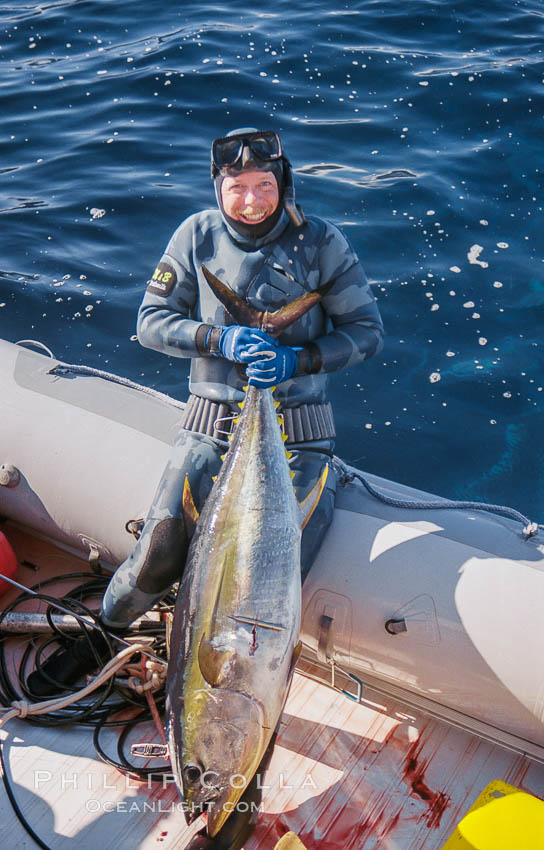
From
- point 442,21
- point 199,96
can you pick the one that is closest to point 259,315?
point 199,96

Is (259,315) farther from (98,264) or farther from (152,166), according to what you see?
(152,166)

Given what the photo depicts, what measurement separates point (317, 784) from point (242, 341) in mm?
1810

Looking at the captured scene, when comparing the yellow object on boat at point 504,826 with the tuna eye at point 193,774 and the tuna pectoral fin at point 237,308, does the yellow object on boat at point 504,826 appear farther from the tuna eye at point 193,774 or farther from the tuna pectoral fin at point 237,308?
the tuna pectoral fin at point 237,308

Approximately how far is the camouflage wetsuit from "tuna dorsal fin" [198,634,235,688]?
2.30 feet

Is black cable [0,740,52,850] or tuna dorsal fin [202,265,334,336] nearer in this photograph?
black cable [0,740,52,850]

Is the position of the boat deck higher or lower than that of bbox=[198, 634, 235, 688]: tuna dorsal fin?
lower

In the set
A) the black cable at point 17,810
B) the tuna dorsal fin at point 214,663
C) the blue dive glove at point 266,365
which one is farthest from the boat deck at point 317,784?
the blue dive glove at point 266,365

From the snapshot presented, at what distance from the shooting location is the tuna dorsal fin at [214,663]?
8.71ft

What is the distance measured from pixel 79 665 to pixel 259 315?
5.85 feet

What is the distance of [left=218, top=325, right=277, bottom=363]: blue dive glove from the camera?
3.20 m

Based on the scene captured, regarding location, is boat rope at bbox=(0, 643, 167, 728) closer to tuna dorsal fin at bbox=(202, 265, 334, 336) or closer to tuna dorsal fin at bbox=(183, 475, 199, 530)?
tuna dorsal fin at bbox=(183, 475, 199, 530)

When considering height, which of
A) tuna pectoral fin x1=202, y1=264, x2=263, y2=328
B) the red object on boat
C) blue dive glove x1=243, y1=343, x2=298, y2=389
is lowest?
the red object on boat

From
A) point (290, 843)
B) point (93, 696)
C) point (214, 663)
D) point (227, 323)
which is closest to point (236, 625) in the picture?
point (214, 663)

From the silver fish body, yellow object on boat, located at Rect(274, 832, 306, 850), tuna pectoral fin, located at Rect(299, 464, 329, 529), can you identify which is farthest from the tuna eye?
tuna pectoral fin, located at Rect(299, 464, 329, 529)
